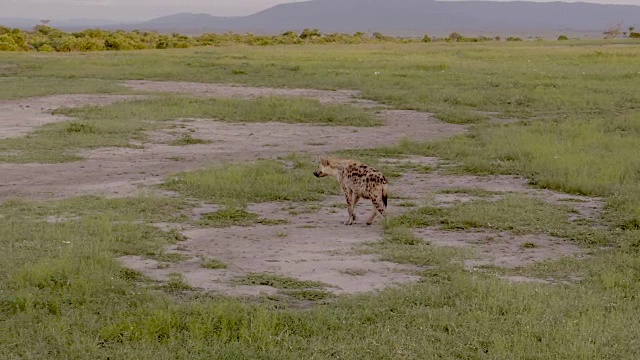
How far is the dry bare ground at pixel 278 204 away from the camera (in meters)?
8.91

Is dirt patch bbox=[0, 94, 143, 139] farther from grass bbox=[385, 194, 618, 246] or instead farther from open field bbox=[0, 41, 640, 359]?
grass bbox=[385, 194, 618, 246]

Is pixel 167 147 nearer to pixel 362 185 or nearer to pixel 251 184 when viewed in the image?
pixel 251 184

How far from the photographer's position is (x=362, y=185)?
1095 centimetres

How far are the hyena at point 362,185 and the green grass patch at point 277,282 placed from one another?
2.57 m

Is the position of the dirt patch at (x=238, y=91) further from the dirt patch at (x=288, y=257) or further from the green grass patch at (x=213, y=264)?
the green grass patch at (x=213, y=264)

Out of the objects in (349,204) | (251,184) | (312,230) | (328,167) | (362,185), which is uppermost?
(328,167)

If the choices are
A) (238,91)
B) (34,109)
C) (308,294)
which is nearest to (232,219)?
(308,294)

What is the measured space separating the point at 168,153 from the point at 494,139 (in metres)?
6.16

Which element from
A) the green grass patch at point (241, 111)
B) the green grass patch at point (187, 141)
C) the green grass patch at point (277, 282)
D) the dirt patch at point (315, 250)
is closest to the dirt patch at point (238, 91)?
the green grass patch at point (241, 111)

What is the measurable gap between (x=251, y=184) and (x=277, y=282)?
14.6 feet

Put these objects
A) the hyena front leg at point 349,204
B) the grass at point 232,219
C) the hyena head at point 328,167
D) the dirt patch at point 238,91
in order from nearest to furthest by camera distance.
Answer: the grass at point 232,219
the hyena front leg at point 349,204
the hyena head at point 328,167
the dirt patch at point 238,91

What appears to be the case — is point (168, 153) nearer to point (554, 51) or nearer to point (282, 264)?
point (282, 264)

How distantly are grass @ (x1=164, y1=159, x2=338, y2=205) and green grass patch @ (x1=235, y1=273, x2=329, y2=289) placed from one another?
3.26 m

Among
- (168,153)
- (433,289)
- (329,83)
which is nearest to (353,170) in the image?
(433,289)
